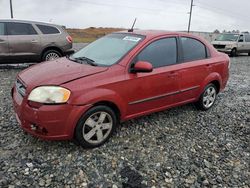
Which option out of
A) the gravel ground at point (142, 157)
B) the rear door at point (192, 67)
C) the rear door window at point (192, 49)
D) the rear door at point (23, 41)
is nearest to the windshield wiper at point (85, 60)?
the gravel ground at point (142, 157)

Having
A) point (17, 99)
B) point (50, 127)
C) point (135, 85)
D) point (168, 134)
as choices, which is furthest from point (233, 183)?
point (17, 99)

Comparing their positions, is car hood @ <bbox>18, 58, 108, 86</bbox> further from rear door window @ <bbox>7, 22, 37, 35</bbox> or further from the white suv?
the white suv

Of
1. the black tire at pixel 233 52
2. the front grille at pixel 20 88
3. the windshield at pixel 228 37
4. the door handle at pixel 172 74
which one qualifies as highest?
the door handle at pixel 172 74

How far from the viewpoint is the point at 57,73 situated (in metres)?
3.98

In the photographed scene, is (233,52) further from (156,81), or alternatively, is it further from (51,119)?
(51,119)

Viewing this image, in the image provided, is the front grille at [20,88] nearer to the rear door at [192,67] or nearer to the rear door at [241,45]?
the rear door at [192,67]

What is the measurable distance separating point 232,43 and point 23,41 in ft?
49.7

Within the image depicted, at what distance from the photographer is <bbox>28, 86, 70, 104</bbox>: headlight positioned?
362cm

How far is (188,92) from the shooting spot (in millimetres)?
5301

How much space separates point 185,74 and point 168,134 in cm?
117

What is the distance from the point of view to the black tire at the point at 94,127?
383 centimetres

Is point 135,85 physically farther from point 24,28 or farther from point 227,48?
point 227,48

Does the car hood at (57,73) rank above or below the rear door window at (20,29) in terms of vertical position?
below

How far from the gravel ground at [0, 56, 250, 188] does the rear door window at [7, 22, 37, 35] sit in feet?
16.2
